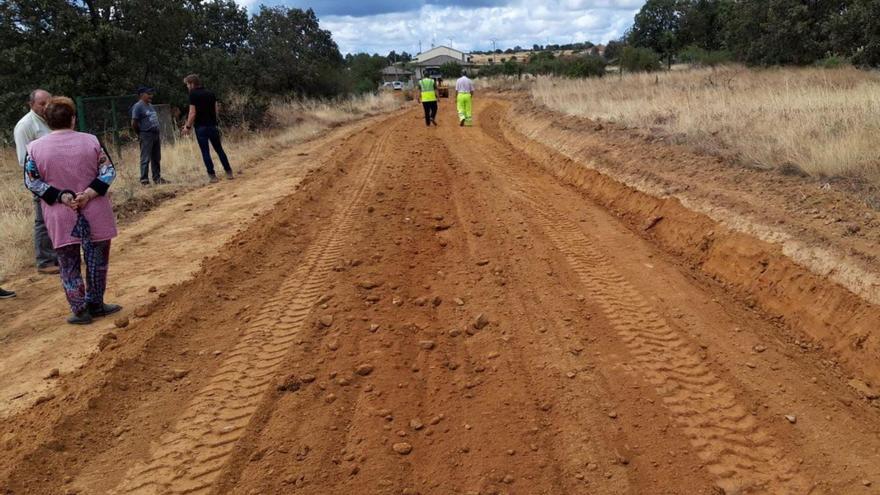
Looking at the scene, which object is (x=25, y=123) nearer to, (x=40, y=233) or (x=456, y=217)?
(x=40, y=233)

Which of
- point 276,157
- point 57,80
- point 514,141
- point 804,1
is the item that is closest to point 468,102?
point 514,141

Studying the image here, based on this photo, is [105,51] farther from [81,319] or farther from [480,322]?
[480,322]

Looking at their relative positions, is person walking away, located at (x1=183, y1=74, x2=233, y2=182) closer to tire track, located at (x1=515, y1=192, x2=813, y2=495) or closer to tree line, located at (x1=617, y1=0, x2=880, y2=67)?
tire track, located at (x1=515, y1=192, x2=813, y2=495)

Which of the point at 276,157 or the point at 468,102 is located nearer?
the point at 276,157

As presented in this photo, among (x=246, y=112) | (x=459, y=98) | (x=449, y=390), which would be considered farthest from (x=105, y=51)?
(x=449, y=390)

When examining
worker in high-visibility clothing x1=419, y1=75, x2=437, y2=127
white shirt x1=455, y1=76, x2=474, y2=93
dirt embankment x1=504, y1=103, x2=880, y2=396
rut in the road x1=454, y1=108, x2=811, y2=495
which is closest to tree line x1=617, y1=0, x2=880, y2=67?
white shirt x1=455, y1=76, x2=474, y2=93

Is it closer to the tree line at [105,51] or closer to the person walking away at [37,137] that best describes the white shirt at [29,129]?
the person walking away at [37,137]

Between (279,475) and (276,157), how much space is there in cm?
1283

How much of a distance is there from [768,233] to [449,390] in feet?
12.6

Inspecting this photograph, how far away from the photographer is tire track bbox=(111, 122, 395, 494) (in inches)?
127

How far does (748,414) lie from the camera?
3.70m

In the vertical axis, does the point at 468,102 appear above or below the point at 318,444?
above

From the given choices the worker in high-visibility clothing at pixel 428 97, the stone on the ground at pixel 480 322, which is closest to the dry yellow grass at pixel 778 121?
the worker in high-visibility clothing at pixel 428 97

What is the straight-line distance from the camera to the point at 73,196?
5.06 m
